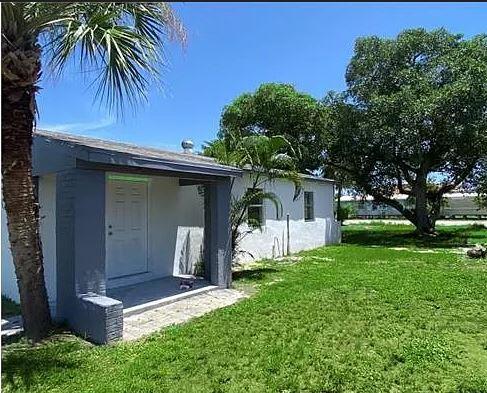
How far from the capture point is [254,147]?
1162cm

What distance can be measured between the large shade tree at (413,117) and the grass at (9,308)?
59.0ft

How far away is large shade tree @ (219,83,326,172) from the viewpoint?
26547mm

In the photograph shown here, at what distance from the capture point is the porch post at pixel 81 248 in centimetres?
636

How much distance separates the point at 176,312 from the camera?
7770mm

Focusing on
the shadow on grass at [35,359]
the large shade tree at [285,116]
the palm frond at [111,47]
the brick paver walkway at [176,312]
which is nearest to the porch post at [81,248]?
the shadow on grass at [35,359]

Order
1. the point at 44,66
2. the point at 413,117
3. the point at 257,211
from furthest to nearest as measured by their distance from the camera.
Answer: the point at 413,117, the point at 257,211, the point at 44,66

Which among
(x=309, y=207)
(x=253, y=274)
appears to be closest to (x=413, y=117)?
(x=309, y=207)

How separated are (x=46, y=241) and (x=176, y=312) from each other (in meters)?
3.39

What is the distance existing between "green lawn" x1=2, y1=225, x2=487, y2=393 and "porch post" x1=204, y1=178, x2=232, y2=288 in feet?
3.80

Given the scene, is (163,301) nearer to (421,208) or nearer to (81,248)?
(81,248)

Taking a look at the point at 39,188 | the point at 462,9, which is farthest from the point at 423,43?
the point at 462,9

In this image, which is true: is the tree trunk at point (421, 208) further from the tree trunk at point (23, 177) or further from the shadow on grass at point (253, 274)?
the tree trunk at point (23, 177)

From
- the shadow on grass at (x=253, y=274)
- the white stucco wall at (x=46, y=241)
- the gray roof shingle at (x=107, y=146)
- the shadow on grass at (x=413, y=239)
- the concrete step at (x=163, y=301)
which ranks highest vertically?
the gray roof shingle at (x=107, y=146)

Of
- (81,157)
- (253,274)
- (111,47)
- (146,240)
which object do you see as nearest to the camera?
(111,47)
